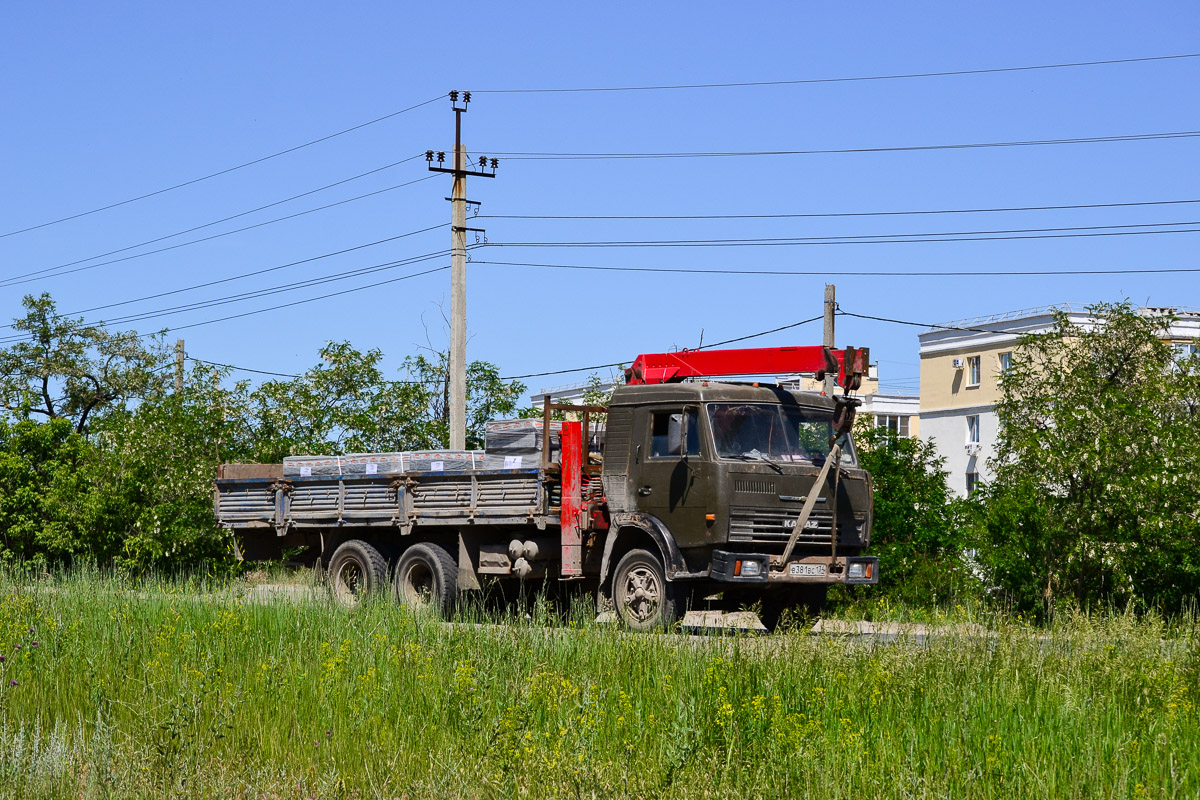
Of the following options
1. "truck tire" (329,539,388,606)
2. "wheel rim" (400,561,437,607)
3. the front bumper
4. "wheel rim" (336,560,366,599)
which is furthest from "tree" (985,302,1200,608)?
"wheel rim" (336,560,366,599)

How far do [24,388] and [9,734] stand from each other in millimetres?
40938

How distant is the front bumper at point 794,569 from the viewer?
13.2m

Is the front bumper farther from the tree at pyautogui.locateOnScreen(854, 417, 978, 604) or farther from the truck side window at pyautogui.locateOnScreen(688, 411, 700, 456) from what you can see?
the tree at pyautogui.locateOnScreen(854, 417, 978, 604)

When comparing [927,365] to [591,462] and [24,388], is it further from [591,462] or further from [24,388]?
[591,462]

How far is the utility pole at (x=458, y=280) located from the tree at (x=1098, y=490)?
35.5 feet

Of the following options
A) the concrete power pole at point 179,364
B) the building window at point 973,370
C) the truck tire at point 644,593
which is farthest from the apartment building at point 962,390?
the truck tire at point 644,593

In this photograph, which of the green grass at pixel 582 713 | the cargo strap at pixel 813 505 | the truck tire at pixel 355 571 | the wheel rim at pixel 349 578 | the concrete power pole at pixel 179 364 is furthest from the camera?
the concrete power pole at pixel 179 364

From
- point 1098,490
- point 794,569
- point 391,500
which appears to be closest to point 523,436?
point 391,500

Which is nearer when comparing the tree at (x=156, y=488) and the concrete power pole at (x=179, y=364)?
the tree at (x=156, y=488)

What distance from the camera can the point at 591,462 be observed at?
15.2 metres

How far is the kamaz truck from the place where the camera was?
44.3ft

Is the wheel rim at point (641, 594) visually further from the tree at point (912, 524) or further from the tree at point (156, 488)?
the tree at point (156, 488)

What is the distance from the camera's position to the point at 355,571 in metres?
18.0

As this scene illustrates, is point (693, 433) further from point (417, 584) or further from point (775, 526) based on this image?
point (417, 584)
